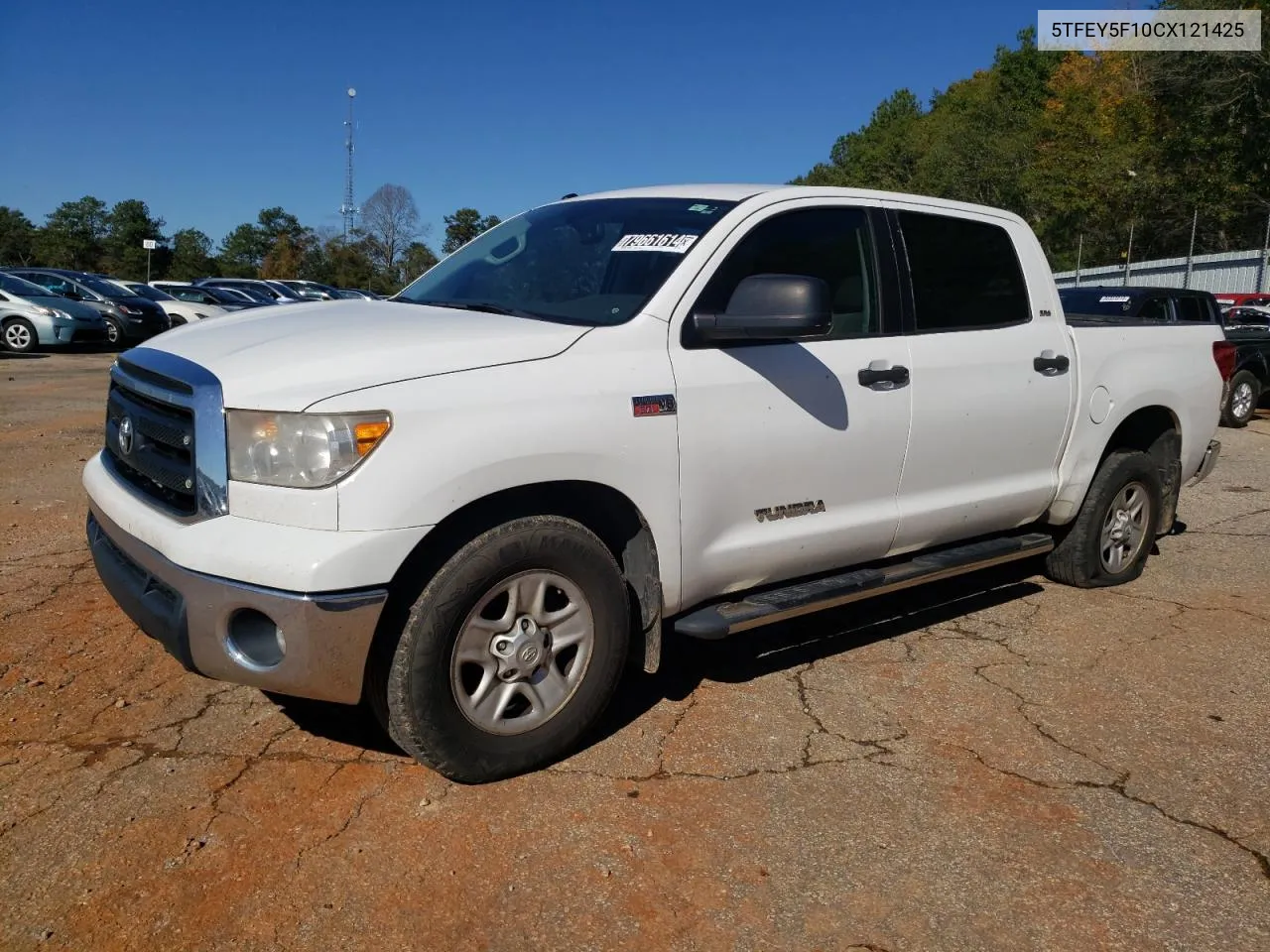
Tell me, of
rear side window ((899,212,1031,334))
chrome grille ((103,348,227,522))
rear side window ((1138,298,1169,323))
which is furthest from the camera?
rear side window ((1138,298,1169,323))

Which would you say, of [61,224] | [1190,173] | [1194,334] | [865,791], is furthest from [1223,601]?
[61,224]

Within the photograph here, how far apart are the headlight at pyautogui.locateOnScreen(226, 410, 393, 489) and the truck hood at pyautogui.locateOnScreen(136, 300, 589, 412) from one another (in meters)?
0.05

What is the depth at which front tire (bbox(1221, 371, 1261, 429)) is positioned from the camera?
12672mm

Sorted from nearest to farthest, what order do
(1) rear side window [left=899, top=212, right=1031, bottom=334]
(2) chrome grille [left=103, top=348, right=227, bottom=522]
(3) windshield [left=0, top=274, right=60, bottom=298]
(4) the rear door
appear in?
(2) chrome grille [left=103, top=348, right=227, bottom=522] → (4) the rear door → (1) rear side window [left=899, top=212, right=1031, bottom=334] → (3) windshield [left=0, top=274, right=60, bottom=298]

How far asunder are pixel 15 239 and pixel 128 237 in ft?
23.8

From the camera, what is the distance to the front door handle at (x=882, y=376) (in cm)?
381

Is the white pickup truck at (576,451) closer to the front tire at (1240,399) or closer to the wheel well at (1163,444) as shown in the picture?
the wheel well at (1163,444)

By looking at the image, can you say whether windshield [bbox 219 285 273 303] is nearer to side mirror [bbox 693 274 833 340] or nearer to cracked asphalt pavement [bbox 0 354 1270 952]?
Result: cracked asphalt pavement [bbox 0 354 1270 952]

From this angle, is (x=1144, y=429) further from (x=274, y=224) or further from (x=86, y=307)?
(x=274, y=224)

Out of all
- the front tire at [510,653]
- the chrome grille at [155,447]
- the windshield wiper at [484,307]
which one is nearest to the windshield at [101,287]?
the windshield wiper at [484,307]

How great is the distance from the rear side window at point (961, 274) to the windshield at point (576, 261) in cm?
100

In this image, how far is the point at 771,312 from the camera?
3328 millimetres

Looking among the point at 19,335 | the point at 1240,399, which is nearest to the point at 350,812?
the point at 1240,399

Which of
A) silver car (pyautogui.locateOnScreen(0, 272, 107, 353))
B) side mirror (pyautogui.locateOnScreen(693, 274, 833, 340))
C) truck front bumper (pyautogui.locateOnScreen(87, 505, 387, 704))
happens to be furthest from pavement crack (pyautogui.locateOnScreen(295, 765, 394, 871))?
silver car (pyautogui.locateOnScreen(0, 272, 107, 353))
